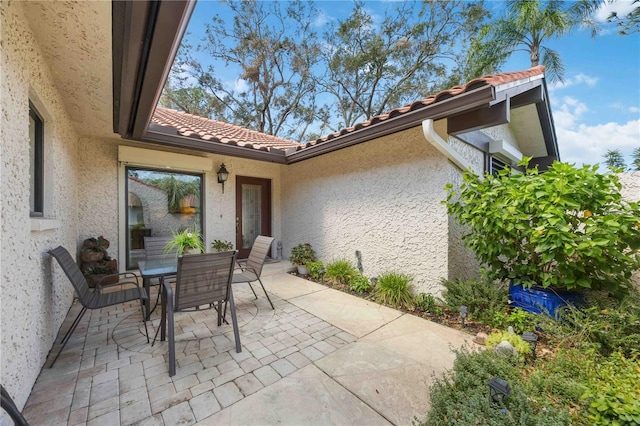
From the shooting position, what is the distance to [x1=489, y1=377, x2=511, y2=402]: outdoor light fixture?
5.97ft

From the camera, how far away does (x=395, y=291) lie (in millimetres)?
4672

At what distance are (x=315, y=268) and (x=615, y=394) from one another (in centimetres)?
513

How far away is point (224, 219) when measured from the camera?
723 cm

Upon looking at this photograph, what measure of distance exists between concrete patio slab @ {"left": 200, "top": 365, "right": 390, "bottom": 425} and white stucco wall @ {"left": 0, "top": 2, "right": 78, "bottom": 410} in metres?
1.66

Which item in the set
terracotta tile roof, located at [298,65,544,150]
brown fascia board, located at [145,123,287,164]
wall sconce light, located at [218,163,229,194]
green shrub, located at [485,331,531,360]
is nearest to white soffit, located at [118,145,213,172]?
wall sconce light, located at [218,163,229,194]

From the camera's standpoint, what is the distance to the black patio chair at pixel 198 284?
109 inches

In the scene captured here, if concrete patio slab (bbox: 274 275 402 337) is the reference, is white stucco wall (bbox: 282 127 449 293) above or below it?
above

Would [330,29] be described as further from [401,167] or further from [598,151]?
[598,151]

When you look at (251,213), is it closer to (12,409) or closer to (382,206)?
(382,206)

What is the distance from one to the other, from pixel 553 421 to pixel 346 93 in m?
16.1

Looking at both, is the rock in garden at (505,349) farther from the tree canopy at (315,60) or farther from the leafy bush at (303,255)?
the tree canopy at (315,60)

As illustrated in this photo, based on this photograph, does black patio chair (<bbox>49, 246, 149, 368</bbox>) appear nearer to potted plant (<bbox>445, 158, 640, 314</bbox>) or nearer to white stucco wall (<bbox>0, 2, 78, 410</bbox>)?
white stucco wall (<bbox>0, 2, 78, 410</bbox>)

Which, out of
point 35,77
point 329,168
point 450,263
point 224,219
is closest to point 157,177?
point 224,219

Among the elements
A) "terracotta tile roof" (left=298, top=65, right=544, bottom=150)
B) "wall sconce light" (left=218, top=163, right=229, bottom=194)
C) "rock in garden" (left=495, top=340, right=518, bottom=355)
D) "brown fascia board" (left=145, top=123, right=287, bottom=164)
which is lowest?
"rock in garden" (left=495, top=340, right=518, bottom=355)
